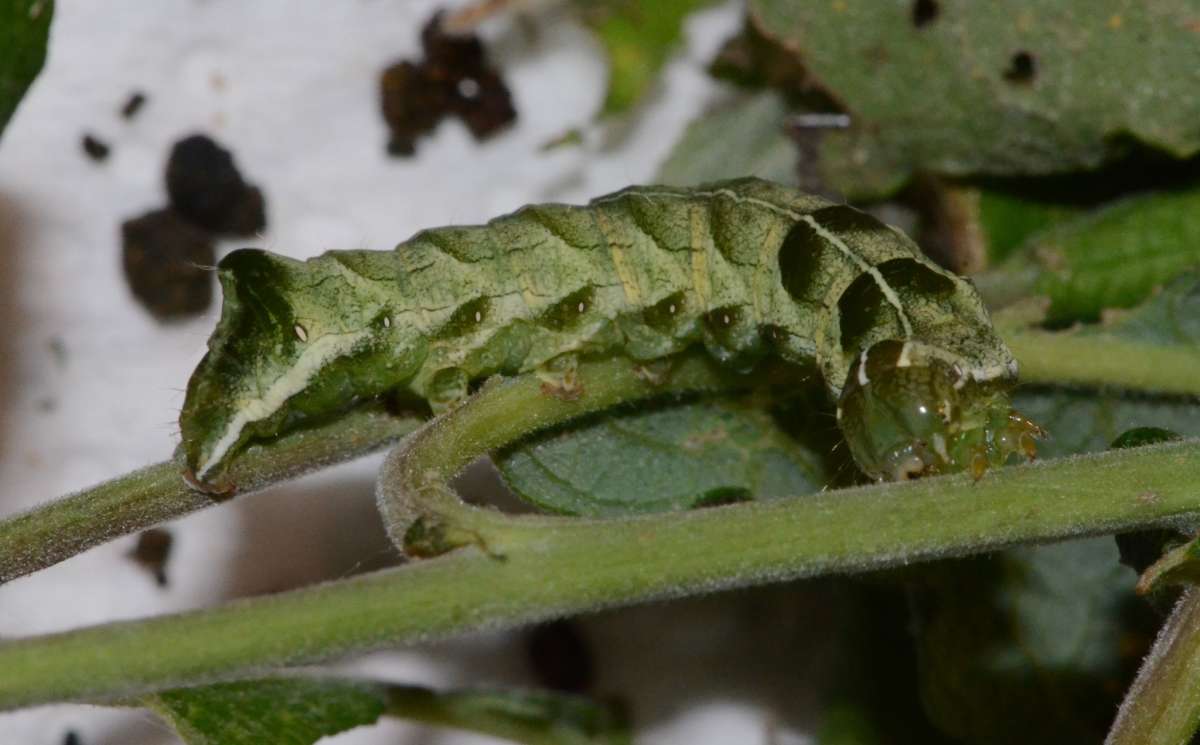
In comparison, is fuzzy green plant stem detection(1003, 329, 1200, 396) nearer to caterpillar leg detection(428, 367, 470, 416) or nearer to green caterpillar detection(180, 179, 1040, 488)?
green caterpillar detection(180, 179, 1040, 488)

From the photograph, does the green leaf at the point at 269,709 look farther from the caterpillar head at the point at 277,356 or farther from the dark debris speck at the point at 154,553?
the dark debris speck at the point at 154,553

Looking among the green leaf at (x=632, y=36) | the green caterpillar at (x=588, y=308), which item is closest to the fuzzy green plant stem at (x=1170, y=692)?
the green caterpillar at (x=588, y=308)

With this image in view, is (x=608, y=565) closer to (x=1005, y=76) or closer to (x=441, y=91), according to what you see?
(x=1005, y=76)

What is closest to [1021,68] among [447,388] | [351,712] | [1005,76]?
[1005,76]

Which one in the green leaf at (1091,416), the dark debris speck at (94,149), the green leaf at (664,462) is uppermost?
A: the dark debris speck at (94,149)

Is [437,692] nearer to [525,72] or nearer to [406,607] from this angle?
[406,607]

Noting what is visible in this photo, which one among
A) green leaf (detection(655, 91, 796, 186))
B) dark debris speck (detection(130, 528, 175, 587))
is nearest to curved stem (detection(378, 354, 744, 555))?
green leaf (detection(655, 91, 796, 186))

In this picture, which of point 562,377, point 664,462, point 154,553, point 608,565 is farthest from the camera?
point 154,553
